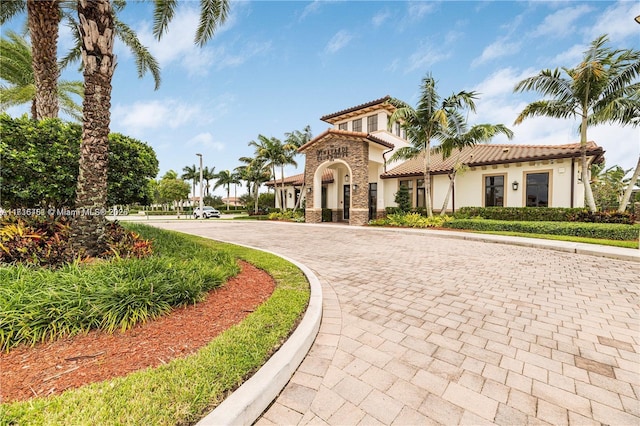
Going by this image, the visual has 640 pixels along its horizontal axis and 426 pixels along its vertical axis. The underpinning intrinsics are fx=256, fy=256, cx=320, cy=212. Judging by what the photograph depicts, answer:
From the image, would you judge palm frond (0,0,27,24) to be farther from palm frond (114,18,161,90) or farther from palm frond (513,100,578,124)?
palm frond (513,100,578,124)

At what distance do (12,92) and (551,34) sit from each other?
25.4 m

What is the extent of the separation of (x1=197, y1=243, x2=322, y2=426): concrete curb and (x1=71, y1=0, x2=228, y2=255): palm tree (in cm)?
510

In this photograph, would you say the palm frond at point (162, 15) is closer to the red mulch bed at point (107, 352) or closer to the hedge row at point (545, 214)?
the red mulch bed at point (107, 352)

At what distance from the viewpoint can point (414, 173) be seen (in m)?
19.7

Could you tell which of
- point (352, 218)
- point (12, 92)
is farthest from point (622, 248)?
point (12, 92)

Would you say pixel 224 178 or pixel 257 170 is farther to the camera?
pixel 224 178

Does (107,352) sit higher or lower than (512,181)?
lower

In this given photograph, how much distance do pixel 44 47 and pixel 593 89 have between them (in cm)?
2307

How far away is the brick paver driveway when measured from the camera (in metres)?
2.19

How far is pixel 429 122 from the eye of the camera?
16.3 meters

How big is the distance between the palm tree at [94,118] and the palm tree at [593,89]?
17.8m

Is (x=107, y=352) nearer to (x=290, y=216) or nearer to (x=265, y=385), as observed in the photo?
(x=265, y=385)

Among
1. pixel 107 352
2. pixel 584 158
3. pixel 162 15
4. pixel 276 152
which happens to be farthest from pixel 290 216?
pixel 107 352

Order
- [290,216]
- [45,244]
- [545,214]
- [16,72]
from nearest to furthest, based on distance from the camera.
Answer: [45,244] < [16,72] < [545,214] < [290,216]
